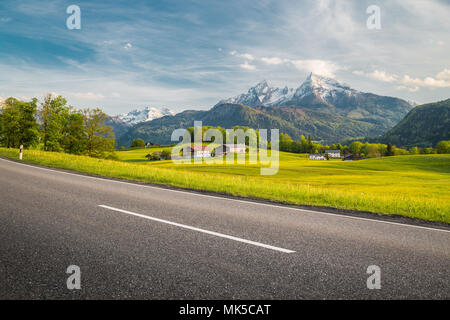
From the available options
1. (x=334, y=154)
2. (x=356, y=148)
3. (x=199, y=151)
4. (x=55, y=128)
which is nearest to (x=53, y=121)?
(x=55, y=128)

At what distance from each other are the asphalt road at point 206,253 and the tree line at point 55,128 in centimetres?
4506

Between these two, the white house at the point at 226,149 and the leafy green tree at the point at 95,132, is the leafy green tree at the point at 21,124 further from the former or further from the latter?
the white house at the point at 226,149

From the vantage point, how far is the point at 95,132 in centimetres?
4934

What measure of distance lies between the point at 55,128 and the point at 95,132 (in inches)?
380

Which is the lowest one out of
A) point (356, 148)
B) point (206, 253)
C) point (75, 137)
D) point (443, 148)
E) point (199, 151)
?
point (206, 253)

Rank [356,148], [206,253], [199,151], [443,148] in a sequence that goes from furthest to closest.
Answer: [356,148] → [443,148] → [199,151] → [206,253]

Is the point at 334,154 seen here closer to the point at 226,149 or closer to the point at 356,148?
the point at 356,148

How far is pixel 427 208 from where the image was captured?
33.3ft

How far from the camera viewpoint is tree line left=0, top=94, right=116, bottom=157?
161 ft

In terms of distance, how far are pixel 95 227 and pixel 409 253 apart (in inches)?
256

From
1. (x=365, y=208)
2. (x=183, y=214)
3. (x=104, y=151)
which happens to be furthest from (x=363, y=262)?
(x=104, y=151)

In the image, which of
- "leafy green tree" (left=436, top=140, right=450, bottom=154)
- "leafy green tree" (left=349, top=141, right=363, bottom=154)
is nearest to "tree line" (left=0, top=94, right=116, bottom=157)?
"leafy green tree" (left=436, top=140, right=450, bottom=154)

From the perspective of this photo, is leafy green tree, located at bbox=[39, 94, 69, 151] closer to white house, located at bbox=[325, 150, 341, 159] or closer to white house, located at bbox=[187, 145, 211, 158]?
white house, located at bbox=[187, 145, 211, 158]
